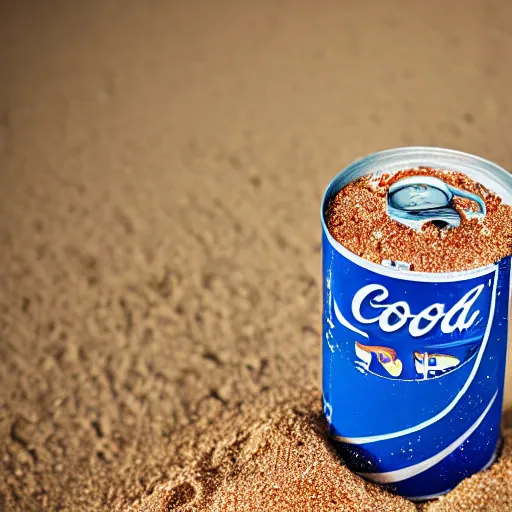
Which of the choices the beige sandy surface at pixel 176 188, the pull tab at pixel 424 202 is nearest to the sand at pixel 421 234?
the pull tab at pixel 424 202

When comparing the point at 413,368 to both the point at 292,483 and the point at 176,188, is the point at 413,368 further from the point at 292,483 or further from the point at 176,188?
the point at 176,188

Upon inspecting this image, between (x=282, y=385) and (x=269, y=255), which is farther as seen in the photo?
(x=269, y=255)

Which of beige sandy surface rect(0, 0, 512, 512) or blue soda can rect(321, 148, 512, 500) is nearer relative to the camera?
blue soda can rect(321, 148, 512, 500)

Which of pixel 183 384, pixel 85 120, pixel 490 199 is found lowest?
pixel 183 384

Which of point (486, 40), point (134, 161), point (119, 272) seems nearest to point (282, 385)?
point (119, 272)

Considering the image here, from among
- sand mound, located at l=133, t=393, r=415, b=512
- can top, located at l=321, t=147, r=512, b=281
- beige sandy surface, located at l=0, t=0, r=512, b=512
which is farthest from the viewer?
beige sandy surface, located at l=0, t=0, r=512, b=512

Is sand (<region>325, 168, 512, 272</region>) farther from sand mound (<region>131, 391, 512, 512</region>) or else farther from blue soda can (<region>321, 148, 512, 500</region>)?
sand mound (<region>131, 391, 512, 512</region>)

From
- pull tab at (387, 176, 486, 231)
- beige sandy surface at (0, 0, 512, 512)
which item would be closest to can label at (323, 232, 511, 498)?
pull tab at (387, 176, 486, 231)

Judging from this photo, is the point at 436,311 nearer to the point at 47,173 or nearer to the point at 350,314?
the point at 350,314
